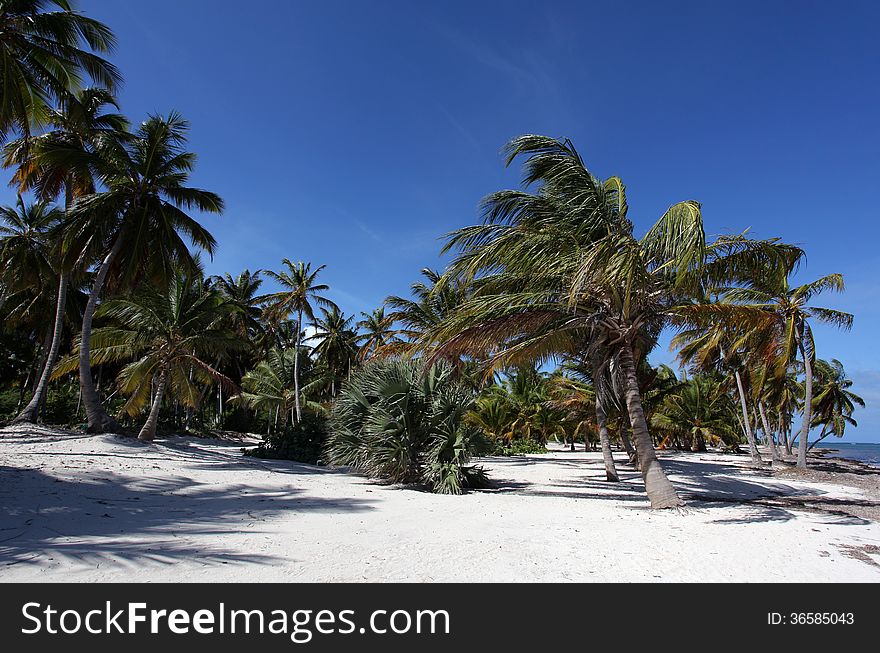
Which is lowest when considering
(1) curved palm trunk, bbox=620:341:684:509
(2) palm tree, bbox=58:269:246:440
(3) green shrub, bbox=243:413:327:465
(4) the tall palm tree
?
(3) green shrub, bbox=243:413:327:465

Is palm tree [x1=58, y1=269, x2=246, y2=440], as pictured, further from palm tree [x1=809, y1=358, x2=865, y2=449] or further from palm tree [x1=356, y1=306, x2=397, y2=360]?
palm tree [x1=809, y1=358, x2=865, y2=449]

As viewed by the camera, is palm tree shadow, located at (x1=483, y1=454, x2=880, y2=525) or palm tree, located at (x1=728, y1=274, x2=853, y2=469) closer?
palm tree shadow, located at (x1=483, y1=454, x2=880, y2=525)

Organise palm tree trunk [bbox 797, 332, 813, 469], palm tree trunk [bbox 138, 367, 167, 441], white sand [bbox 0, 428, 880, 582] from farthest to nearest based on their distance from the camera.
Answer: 1. palm tree trunk [bbox 797, 332, 813, 469]
2. palm tree trunk [bbox 138, 367, 167, 441]
3. white sand [bbox 0, 428, 880, 582]

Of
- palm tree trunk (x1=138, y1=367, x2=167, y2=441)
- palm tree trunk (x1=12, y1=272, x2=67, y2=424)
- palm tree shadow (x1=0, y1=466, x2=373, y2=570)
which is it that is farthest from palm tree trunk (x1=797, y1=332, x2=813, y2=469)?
palm tree trunk (x1=12, y1=272, x2=67, y2=424)

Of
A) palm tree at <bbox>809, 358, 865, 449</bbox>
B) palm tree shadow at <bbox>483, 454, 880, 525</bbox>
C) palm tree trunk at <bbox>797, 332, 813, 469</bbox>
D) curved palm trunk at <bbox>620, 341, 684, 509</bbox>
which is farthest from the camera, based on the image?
palm tree at <bbox>809, 358, 865, 449</bbox>

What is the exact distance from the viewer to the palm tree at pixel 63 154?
14.0 meters

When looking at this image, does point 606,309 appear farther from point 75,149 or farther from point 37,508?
point 75,149

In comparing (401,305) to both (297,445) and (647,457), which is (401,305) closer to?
(297,445)

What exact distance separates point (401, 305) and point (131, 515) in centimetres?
1777

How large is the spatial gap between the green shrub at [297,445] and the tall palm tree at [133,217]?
5091 millimetres

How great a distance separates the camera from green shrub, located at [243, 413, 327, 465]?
1703 centimetres

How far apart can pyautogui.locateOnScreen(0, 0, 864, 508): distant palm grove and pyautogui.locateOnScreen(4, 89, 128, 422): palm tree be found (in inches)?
3.3
